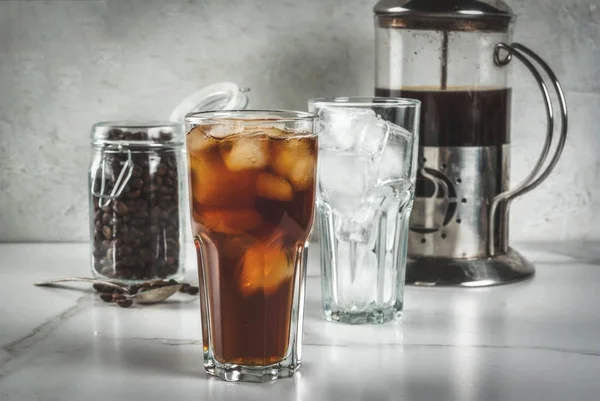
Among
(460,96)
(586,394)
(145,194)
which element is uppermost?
(460,96)

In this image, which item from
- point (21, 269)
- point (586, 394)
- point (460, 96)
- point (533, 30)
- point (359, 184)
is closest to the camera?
point (586, 394)

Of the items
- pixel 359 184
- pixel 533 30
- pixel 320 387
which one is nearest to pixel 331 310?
pixel 359 184

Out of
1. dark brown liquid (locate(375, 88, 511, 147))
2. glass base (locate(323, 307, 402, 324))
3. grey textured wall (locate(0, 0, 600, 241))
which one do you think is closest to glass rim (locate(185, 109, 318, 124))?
glass base (locate(323, 307, 402, 324))

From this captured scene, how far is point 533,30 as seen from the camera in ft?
5.04

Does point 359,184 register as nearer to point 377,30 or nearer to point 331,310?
point 331,310

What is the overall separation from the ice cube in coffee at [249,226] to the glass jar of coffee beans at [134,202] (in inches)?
14.9

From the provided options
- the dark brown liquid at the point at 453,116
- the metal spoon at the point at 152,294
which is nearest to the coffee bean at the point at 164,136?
the metal spoon at the point at 152,294

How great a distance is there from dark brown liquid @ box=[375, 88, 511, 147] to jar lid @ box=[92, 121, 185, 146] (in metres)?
0.32

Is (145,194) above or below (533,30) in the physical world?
below

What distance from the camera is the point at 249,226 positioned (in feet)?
2.98

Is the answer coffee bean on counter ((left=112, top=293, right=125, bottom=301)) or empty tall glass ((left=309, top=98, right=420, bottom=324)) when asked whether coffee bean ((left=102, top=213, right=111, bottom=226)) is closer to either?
coffee bean on counter ((left=112, top=293, right=125, bottom=301))

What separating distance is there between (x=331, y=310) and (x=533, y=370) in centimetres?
28

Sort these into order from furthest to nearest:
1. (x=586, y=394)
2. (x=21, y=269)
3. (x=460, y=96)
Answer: (x=21, y=269)
(x=460, y=96)
(x=586, y=394)

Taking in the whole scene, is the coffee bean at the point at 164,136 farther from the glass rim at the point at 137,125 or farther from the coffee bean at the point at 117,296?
the coffee bean at the point at 117,296
